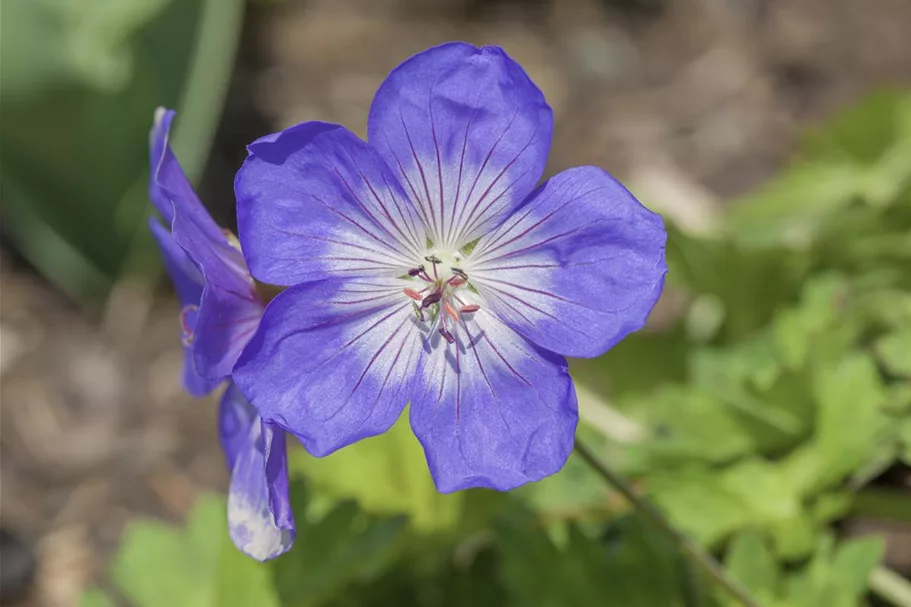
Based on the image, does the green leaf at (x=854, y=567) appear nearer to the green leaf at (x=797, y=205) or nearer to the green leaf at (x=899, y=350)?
the green leaf at (x=899, y=350)

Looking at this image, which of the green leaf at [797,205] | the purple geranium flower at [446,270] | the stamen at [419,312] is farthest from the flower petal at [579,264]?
the green leaf at [797,205]

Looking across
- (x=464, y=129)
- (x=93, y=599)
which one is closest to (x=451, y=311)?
(x=464, y=129)

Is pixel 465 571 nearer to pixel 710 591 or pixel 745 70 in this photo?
pixel 710 591

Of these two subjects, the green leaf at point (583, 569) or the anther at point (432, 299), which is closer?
the anther at point (432, 299)

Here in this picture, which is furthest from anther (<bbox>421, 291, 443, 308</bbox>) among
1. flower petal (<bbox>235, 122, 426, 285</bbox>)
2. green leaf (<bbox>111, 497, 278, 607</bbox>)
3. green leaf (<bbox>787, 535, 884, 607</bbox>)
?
green leaf (<bbox>787, 535, 884, 607</bbox>)

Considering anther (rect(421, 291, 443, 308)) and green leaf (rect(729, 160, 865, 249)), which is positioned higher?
anther (rect(421, 291, 443, 308))

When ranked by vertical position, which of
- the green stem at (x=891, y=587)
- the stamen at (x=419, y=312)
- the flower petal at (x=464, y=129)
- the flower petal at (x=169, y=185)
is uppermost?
the flower petal at (x=464, y=129)

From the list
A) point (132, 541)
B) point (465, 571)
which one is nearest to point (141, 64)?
point (132, 541)

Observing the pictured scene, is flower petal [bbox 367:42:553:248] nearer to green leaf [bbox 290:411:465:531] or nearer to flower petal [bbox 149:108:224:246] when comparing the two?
flower petal [bbox 149:108:224:246]
